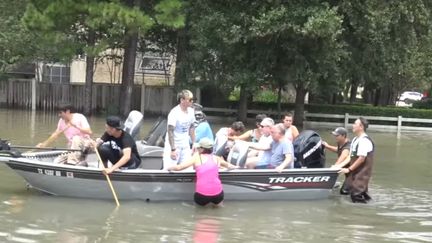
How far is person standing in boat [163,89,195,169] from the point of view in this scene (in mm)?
10719

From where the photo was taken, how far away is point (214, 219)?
9.82m

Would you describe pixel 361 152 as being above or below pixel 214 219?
above

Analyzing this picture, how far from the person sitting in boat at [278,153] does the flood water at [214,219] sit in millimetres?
631

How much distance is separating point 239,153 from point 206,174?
1455 millimetres

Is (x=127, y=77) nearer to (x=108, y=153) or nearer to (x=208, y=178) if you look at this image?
(x=108, y=153)

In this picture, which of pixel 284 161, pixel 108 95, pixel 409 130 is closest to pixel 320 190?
pixel 284 161

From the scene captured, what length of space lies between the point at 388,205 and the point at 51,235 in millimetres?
5785

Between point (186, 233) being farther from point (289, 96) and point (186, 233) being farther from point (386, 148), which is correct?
point (289, 96)

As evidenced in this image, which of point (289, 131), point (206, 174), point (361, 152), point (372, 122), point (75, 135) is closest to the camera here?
point (206, 174)

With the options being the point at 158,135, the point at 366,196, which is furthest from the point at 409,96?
the point at 158,135

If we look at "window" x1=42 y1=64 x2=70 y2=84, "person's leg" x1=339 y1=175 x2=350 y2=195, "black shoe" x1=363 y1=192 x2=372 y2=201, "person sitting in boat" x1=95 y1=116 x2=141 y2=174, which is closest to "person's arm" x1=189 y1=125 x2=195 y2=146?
"person sitting in boat" x1=95 y1=116 x2=141 y2=174

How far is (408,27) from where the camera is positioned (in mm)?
27688

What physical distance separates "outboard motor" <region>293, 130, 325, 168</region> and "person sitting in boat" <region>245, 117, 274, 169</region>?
62cm

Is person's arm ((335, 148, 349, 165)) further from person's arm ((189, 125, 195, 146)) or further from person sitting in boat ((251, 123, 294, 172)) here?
person's arm ((189, 125, 195, 146))
